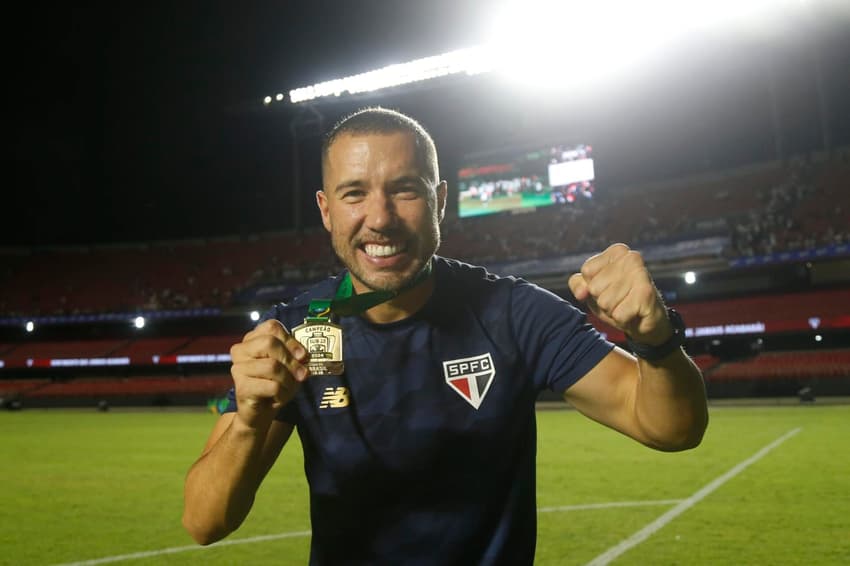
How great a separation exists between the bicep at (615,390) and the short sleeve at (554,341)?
3 centimetres

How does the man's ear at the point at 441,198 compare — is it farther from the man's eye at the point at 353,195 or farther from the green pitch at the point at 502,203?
the green pitch at the point at 502,203

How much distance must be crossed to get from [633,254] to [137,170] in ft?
152

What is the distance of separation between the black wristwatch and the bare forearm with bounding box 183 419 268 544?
1.09 m

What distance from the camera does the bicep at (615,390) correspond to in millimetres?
2192

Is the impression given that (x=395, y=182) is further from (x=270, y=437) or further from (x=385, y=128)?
(x=270, y=437)

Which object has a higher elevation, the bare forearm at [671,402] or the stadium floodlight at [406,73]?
the stadium floodlight at [406,73]

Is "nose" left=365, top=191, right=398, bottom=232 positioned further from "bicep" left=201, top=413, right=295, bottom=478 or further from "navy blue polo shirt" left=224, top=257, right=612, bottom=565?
"bicep" left=201, top=413, right=295, bottom=478

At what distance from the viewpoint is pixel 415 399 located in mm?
2211

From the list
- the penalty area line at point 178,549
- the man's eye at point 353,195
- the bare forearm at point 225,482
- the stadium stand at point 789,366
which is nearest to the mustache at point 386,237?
the man's eye at point 353,195

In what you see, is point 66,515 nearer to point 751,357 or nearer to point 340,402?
point 340,402

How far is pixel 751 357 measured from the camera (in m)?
29.6

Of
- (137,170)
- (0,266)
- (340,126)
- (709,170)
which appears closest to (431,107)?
(709,170)

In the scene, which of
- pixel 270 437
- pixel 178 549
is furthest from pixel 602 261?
pixel 178 549

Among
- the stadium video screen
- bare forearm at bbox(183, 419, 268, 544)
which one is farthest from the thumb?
the stadium video screen
